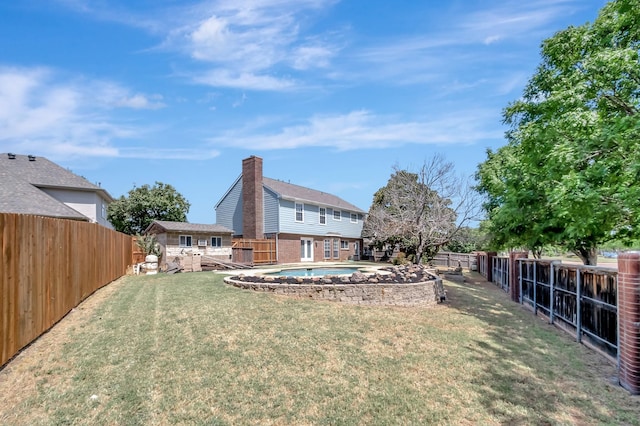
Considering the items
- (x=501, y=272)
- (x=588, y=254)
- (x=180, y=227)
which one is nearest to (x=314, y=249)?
(x=180, y=227)

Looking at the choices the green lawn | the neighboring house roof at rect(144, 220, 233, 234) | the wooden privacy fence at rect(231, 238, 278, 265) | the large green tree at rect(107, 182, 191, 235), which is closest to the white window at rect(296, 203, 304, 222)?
the wooden privacy fence at rect(231, 238, 278, 265)

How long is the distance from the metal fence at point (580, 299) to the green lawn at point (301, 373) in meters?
0.38

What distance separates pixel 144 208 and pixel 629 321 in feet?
123

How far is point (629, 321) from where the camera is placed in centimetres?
472

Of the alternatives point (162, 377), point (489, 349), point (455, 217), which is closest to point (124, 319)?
point (162, 377)

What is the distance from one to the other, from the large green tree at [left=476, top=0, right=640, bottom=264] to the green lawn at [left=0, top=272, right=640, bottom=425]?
10.4 feet

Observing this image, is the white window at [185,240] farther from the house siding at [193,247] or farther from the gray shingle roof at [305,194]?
the gray shingle roof at [305,194]

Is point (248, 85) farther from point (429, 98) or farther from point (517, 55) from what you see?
point (517, 55)

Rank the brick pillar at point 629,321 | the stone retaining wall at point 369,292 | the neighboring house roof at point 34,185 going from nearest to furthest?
the brick pillar at point 629,321 < the stone retaining wall at point 369,292 < the neighboring house roof at point 34,185

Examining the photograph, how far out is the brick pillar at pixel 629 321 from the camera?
4.55 metres

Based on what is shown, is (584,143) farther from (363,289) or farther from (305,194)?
(305,194)

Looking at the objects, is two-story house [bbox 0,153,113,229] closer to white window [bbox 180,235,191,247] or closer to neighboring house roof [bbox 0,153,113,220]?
neighboring house roof [bbox 0,153,113,220]

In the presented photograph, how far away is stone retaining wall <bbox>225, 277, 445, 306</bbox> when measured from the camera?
33.0 feet

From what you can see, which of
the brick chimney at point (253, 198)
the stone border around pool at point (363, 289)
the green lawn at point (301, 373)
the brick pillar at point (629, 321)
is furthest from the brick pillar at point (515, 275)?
the brick chimney at point (253, 198)
